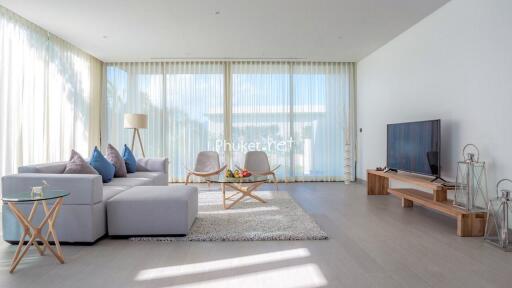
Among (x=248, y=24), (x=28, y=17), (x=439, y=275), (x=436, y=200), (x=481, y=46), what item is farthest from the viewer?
(x=248, y=24)

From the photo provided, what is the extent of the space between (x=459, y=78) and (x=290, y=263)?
10.2ft

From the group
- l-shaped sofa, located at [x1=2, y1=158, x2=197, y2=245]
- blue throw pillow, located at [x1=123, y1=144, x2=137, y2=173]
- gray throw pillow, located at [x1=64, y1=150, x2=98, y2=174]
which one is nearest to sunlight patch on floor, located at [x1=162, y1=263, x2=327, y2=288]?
l-shaped sofa, located at [x1=2, y1=158, x2=197, y2=245]

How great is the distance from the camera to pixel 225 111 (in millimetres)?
7742

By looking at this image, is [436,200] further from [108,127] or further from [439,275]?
[108,127]

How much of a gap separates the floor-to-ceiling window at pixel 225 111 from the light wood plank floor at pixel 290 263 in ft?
13.3

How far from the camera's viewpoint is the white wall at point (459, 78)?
3.56 m

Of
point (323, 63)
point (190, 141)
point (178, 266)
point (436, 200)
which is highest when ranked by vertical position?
point (323, 63)

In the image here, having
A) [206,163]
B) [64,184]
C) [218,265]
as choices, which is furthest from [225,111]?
[218,265]

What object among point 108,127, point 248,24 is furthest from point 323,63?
point 108,127

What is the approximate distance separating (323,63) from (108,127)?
496 cm

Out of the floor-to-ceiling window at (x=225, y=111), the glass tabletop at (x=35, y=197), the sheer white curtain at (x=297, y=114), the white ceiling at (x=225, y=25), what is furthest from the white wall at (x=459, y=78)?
the glass tabletop at (x=35, y=197)

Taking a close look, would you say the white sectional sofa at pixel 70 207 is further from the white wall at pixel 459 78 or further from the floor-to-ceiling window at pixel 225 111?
the floor-to-ceiling window at pixel 225 111

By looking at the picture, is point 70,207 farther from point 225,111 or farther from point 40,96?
point 225,111

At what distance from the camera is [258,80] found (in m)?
7.76
